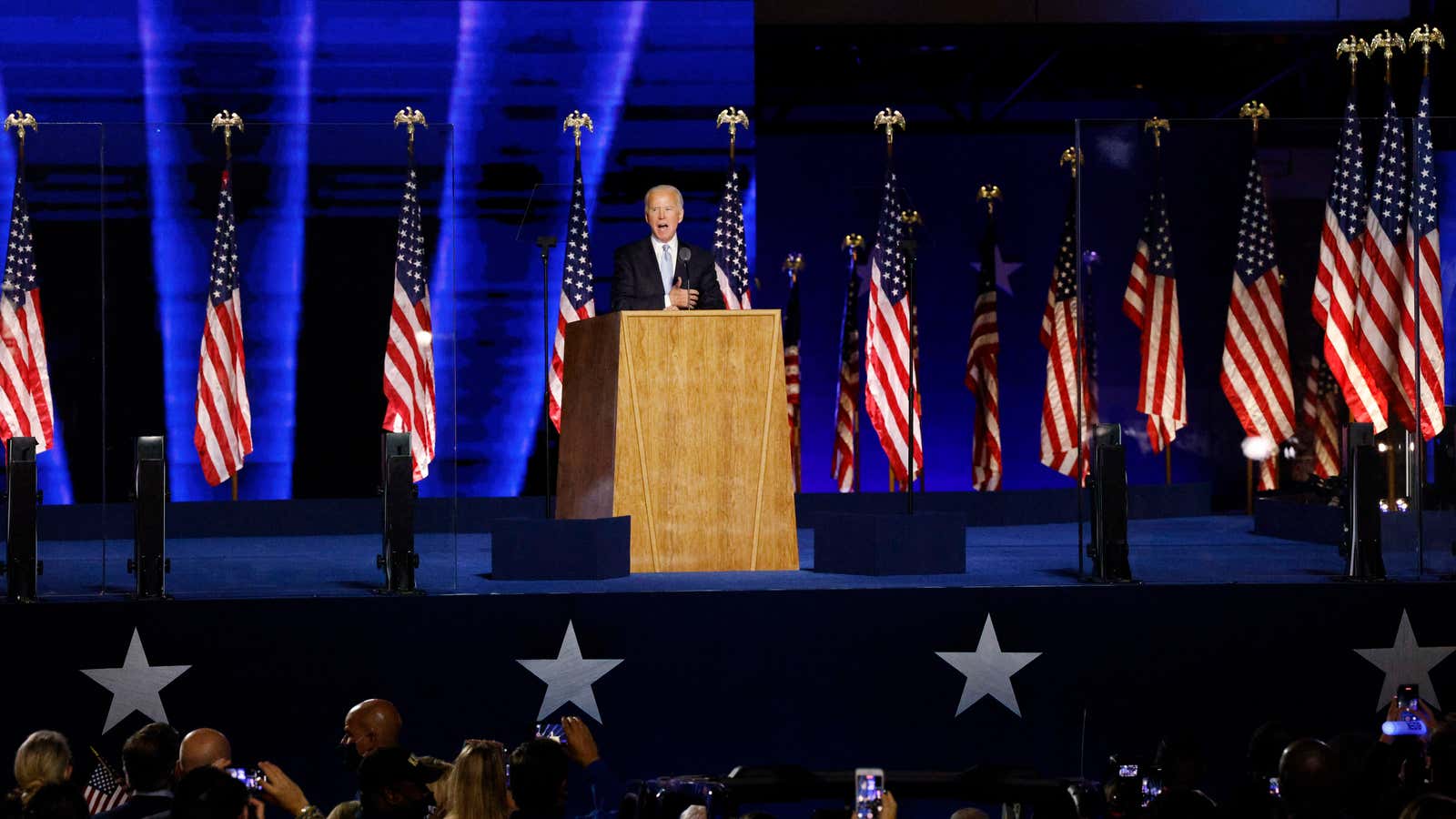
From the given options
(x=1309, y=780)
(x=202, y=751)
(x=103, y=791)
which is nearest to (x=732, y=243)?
(x=103, y=791)

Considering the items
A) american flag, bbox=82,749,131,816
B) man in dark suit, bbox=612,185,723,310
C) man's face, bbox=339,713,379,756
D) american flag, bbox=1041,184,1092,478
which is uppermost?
man in dark suit, bbox=612,185,723,310

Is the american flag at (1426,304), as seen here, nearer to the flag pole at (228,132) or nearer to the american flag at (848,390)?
the flag pole at (228,132)

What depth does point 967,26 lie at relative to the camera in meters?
13.6

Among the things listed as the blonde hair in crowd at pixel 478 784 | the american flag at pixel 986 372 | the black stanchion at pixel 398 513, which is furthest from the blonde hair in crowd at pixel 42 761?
the american flag at pixel 986 372

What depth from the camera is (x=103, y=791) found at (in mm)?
5184

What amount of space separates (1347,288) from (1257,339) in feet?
1.38

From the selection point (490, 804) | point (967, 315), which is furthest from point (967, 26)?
point (490, 804)

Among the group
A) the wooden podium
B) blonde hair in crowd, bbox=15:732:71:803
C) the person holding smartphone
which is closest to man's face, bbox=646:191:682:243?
the wooden podium

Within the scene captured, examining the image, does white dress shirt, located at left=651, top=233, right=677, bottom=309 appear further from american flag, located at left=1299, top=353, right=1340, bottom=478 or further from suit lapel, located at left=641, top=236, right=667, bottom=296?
american flag, located at left=1299, top=353, right=1340, bottom=478

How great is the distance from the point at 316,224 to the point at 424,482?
42.0 inches

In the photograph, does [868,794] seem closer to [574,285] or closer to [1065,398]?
[1065,398]

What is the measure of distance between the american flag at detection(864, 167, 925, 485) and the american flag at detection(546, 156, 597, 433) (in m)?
2.27

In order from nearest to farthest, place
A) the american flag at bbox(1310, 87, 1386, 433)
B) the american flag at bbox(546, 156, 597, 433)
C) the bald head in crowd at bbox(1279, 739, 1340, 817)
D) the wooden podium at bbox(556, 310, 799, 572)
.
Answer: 1. the bald head in crowd at bbox(1279, 739, 1340, 817)
2. the american flag at bbox(1310, 87, 1386, 433)
3. the wooden podium at bbox(556, 310, 799, 572)
4. the american flag at bbox(546, 156, 597, 433)

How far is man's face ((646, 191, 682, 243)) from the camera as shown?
745 centimetres
